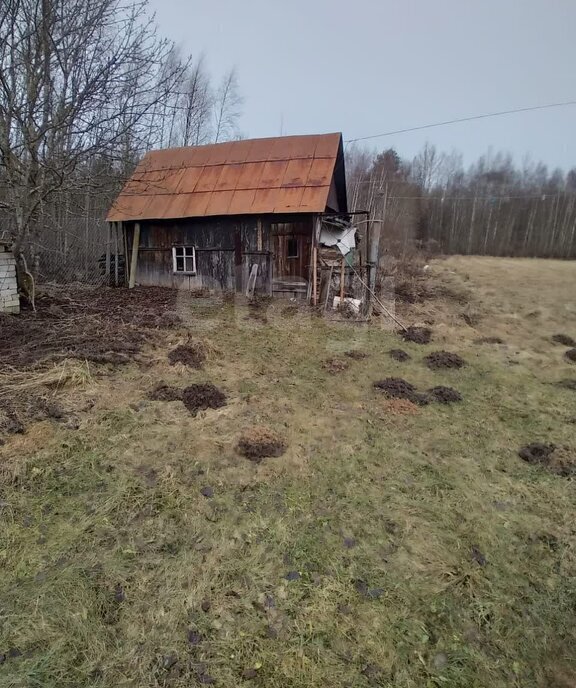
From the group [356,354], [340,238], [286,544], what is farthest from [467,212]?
[286,544]

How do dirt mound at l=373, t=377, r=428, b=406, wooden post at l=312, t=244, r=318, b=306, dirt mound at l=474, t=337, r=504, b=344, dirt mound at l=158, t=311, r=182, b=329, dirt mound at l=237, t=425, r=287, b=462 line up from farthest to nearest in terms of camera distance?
1. wooden post at l=312, t=244, r=318, b=306
2. dirt mound at l=474, t=337, r=504, b=344
3. dirt mound at l=158, t=311, r=182, b=329
4. dirt mound at l=373, t=377, r=428, b=406
5. dirt mound at l=237, t=425, r=287, b=462

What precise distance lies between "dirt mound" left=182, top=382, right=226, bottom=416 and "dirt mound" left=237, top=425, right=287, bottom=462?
78cm

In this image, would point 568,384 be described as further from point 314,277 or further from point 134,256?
A: point 134,256

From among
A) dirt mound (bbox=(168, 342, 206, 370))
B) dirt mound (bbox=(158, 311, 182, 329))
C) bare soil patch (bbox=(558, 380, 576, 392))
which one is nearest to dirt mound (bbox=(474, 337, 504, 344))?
bare soil patch (bbox=(558, 380, 576, 392))

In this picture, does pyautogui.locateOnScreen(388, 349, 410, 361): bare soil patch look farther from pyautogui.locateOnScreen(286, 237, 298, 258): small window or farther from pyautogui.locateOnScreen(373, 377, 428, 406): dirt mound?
pyautogui.locateOnScreen(286, 237, 298, 258): small window

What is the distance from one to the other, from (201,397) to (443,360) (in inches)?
189

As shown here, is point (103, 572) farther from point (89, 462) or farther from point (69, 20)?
point (69, 20)

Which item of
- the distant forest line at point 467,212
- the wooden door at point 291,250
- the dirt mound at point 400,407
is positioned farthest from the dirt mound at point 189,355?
the distant forest line at point 467,212

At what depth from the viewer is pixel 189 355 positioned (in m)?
6.39

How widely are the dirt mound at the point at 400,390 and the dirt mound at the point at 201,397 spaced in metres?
2.52

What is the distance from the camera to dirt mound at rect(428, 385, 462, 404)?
5.83m

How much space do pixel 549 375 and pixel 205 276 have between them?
31.2 ft

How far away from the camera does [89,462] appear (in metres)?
3.69

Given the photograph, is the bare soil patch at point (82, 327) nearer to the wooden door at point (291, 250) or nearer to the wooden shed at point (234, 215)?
the wooden shed at point (234, 215)
